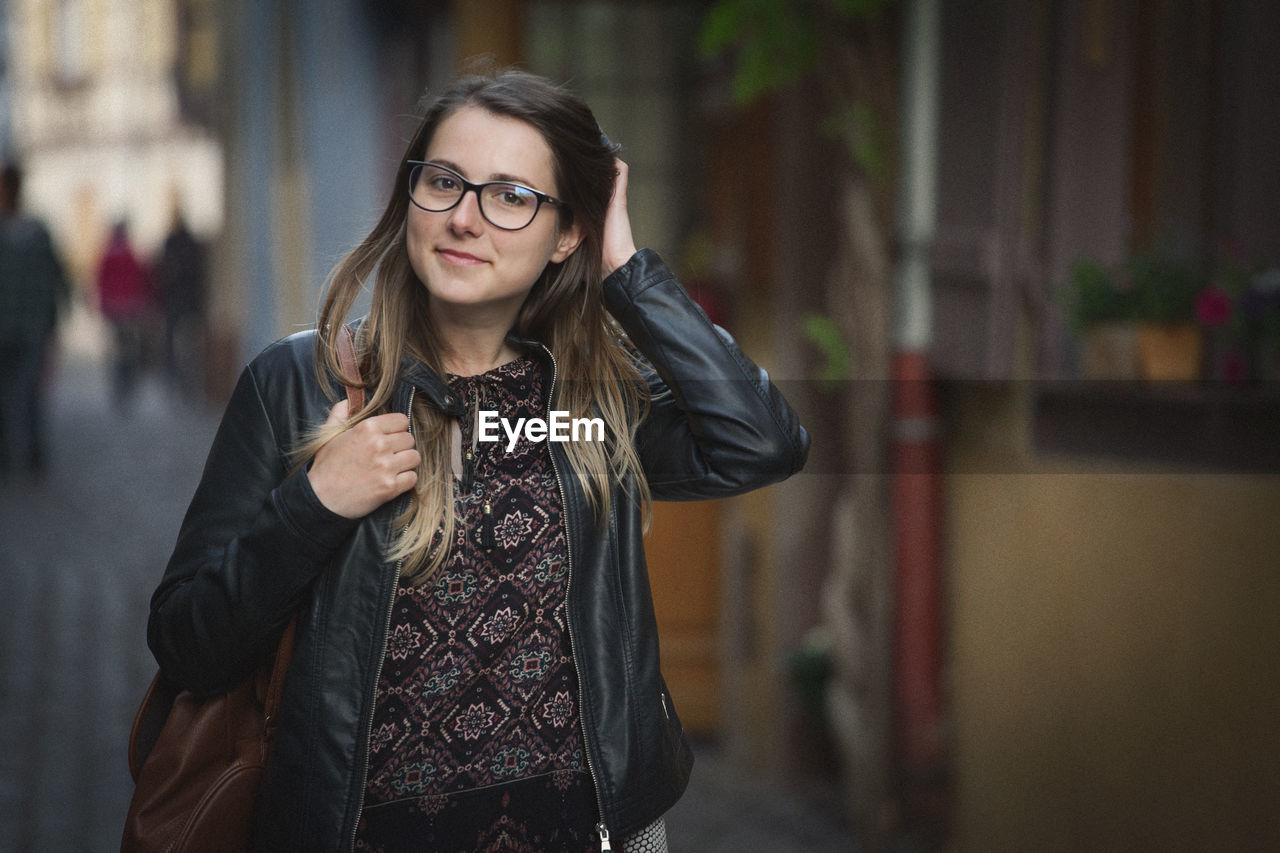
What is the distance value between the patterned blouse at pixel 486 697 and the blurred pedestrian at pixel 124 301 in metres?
12.4

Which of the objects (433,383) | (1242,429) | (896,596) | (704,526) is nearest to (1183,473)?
(1242,429)

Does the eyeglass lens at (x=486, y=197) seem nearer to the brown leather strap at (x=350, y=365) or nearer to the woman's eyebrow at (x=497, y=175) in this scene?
the woman's eyebrow at (x=497, y=175)

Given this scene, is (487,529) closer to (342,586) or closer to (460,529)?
(460,529)

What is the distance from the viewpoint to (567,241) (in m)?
1.83

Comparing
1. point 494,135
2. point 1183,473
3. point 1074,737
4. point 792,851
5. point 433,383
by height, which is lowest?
point 792,851

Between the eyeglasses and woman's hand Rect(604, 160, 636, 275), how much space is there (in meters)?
0.16

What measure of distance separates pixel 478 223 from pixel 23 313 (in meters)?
7.48

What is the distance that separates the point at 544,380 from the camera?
184 cm

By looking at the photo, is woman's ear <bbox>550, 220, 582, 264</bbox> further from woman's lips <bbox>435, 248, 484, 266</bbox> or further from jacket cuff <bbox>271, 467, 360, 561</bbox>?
jacket cuff <bbox>271, 467, 360, 561</bbox>

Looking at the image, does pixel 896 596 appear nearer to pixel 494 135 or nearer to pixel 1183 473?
pixel 1183 473

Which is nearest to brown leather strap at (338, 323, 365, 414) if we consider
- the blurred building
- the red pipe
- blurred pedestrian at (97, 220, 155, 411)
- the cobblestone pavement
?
the cobblestone pavement

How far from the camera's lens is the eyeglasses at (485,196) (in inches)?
66.4

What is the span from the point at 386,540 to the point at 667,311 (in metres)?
0.47

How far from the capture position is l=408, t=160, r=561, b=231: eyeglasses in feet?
5.53
